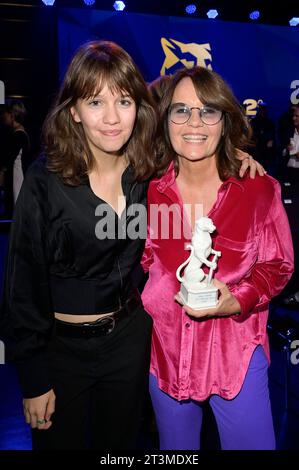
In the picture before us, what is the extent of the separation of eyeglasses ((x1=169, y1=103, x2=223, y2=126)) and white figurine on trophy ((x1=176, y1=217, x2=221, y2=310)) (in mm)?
417

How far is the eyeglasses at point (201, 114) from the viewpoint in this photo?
1.65 meters

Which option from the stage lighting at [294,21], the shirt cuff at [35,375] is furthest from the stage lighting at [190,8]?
the shirt cuff at [35,375]

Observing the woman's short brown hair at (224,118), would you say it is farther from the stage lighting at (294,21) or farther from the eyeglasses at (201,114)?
the stage lighting at (294,21)

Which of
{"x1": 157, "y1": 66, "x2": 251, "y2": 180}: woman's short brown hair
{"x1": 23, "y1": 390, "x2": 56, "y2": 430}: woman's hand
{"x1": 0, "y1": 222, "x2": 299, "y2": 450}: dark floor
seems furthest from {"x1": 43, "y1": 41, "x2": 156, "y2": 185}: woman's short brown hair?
{"x1": 0, "y1": 222, "x2": 299, "y2": 450}: dark floor

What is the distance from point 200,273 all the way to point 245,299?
23 centimetres

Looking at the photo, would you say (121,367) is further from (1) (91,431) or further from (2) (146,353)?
(1) (91,431)

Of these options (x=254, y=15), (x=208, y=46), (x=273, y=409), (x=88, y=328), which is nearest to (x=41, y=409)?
(x=88, y=328)

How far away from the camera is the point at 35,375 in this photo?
5.09 feet

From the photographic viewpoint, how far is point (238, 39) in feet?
30.1

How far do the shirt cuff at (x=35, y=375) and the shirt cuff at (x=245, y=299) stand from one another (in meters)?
0.76

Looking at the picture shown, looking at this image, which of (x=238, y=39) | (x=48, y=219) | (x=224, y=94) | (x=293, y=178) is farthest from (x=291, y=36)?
(x=48, y=219)

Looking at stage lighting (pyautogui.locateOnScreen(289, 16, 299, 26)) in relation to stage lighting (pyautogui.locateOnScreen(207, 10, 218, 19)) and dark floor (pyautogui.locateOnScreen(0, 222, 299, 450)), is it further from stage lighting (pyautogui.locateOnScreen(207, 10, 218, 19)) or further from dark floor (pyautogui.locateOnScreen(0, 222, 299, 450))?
dark floor (pyautogui.locateOnScreen(0, 222, 299, 450))

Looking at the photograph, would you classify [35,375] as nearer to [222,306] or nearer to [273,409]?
[222,306]

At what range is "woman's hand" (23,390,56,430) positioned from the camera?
5.12 feet
